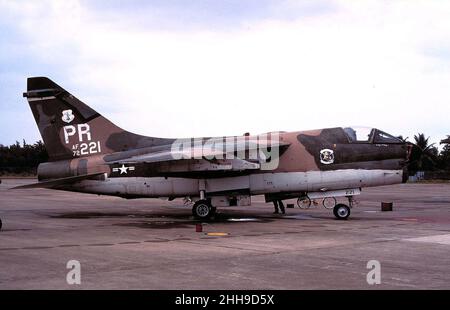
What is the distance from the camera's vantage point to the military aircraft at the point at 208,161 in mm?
20078

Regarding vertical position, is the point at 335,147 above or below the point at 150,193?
above

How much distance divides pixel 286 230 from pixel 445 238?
4.72m

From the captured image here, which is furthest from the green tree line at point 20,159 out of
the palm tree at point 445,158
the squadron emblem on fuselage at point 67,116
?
the squadron emblem on fuselage at point 67,116

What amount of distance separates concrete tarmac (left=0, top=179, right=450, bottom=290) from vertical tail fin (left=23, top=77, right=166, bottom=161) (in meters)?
3.77

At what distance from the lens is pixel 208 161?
770 inches

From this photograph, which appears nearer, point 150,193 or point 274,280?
point 274,280

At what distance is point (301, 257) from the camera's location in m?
10.9

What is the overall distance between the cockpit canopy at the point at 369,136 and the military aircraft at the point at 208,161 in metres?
0.04

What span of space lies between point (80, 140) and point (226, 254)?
41.0 feet

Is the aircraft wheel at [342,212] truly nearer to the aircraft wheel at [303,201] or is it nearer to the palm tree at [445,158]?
the aircraft wheel at [303,201]

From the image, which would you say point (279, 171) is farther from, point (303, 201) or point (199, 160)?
point (199, 160)
